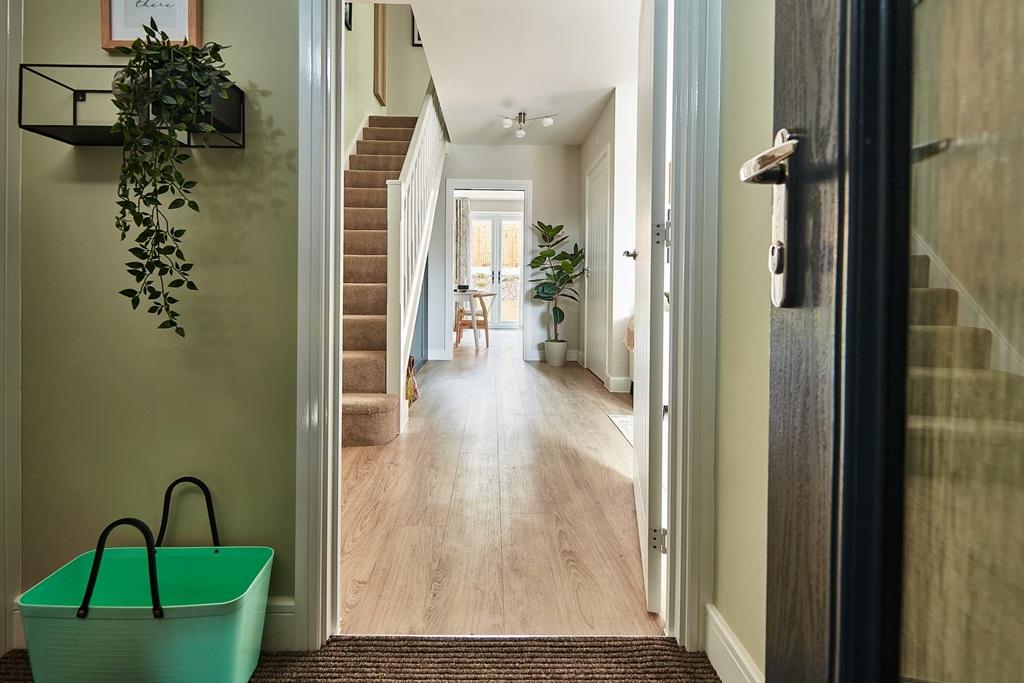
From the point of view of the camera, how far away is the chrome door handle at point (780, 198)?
22.4 inches

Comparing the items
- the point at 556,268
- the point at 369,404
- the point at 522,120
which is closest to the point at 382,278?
the point at 369,404

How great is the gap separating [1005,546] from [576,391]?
508cm

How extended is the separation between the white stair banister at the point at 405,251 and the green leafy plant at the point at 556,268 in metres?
2.00

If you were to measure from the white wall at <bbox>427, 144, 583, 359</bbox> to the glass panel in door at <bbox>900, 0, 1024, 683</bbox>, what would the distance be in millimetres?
6936

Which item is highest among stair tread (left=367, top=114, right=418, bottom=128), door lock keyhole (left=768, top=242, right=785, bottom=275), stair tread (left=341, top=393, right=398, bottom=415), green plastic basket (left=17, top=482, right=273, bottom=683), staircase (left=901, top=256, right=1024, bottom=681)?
stair tread (left=367, top=114, right=418, bottom=128)

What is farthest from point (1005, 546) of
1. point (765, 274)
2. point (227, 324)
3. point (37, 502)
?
point (37, 502)

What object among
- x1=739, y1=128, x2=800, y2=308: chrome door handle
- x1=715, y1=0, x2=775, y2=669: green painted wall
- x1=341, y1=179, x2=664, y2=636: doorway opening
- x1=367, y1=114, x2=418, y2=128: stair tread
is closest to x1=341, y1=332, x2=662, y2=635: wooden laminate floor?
x1=341, y1=179, x2=664, y2=636: doorway opening

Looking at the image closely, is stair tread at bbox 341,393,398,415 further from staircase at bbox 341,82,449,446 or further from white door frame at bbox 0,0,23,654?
white door frame at bbox 0,0,23,654

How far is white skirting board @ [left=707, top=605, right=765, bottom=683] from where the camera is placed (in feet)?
4.33

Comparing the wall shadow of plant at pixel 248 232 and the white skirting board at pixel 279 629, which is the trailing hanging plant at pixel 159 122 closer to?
the wall shadow of plant at pixel 248 232

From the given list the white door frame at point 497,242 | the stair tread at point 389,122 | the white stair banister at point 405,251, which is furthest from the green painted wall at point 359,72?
the white door frame at point 497,242

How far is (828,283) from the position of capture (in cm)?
50

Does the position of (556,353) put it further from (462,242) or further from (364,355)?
(462,242)

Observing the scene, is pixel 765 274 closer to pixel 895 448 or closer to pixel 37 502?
pixel 895 448
